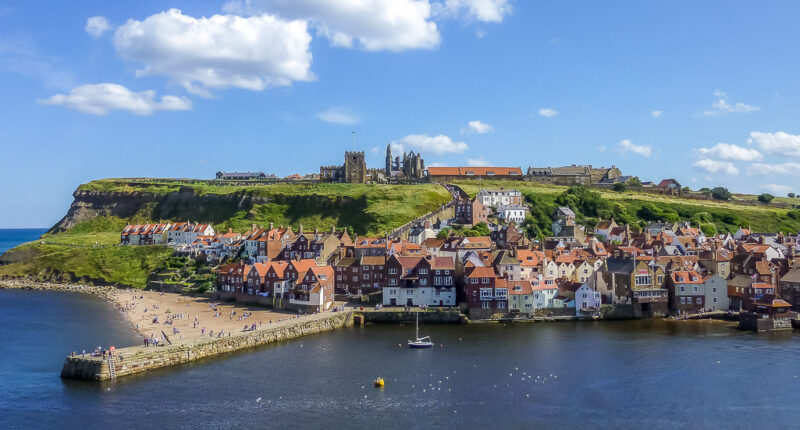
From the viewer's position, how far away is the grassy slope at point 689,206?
478 ft

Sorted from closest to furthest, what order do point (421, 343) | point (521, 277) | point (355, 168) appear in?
point (421, 343)
point (521, 277)
point (355, 168)

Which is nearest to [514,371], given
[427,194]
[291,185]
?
[427,194]

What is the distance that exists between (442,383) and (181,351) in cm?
2386

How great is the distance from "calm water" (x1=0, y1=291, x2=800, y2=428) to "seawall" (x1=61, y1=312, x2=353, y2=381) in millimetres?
1574

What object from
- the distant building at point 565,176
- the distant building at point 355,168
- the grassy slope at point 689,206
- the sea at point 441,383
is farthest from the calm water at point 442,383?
the distant building at point 565,176

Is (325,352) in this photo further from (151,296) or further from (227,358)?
(151,296)

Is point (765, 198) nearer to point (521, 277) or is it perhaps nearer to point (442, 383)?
point (521, 277)

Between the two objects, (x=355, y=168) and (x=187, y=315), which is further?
(x=355, y=168)

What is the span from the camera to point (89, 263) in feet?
377

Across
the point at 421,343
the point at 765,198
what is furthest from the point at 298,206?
the point at 765,198

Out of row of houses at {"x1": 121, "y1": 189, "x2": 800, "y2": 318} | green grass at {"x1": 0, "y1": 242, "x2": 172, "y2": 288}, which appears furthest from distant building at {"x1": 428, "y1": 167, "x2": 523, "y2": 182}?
green grass at {"x1": 0, "y1": 242, "x2": 172, "y2": 288}

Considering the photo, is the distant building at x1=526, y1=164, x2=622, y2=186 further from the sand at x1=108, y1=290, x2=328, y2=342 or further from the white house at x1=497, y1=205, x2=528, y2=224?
the sand at x1=108, y1=290, x2=328, y2=342

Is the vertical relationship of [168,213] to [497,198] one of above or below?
below

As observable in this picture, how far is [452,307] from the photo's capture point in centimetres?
7438
